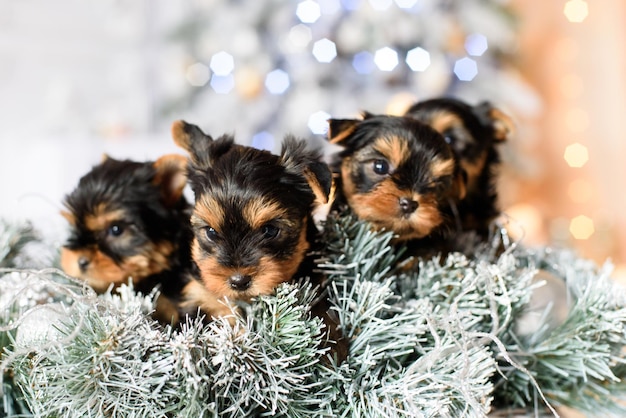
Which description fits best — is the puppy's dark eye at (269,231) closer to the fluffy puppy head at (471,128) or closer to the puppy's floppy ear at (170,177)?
the puppy's floppy ear at (170,177)

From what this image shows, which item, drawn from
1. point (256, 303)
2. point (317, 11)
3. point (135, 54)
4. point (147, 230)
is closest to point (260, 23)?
point (317, 11)

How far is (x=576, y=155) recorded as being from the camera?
6.13m

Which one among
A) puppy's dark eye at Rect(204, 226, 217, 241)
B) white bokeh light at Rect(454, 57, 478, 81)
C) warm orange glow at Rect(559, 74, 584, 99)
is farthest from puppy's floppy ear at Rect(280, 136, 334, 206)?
warm orange glow at Rect(559, 74, 584, 99)

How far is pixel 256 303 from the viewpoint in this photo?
49.3 inches

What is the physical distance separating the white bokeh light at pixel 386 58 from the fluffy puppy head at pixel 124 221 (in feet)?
11.8

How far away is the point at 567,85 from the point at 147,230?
5.85m

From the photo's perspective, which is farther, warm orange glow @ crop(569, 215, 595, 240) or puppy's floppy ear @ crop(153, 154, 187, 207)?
warm orange glow @ crop(569, 215, 595, 240)

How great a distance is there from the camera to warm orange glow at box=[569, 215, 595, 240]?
561 centimetres

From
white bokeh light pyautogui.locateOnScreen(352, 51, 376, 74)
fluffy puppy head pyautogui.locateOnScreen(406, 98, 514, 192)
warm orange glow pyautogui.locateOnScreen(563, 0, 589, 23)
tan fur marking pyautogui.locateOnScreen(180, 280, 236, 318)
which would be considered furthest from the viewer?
warm orange glow pyautogui.locateOnScreen(563, 0, 589, 23)

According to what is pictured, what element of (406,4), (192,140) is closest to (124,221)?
(192,140)

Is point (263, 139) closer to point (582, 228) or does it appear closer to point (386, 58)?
point (386, 58)

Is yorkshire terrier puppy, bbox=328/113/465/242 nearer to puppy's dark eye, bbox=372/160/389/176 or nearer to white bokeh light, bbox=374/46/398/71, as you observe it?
puppy's dark eye, bbox=372/160/389/176

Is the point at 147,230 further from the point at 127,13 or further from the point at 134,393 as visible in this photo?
the point at 127,13

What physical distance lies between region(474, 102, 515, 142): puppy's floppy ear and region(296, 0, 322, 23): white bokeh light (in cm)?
326
